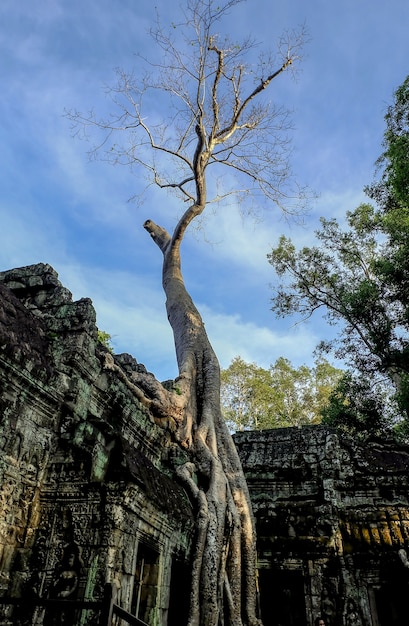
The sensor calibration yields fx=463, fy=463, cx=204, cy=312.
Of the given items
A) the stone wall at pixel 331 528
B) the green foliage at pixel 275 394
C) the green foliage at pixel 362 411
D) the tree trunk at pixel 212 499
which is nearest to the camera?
the tree trunk at pixel 212 499

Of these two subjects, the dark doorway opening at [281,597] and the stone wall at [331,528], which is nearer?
the stone wall at [331,528]

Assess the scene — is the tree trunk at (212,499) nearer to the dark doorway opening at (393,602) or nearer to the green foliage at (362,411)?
the dark doorway opening at (393,602)

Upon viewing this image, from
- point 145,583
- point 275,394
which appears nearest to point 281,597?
point 145,583

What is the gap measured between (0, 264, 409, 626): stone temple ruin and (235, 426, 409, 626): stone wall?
0.02m

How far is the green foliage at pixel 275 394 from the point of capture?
18.9 m

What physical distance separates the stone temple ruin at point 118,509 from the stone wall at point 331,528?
0.02 metres

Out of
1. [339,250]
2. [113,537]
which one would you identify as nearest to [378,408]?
[339,250]

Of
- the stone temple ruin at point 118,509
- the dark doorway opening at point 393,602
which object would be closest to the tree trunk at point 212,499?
the stone temple ruin at point 118,509

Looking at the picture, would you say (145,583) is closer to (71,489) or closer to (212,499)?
(71,489)

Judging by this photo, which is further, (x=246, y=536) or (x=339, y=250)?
(x=339, y=250)

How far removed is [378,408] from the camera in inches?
456

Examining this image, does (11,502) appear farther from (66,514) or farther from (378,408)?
(378,408)

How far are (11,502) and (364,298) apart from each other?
9388mm

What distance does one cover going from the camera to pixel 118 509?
3.24 meters
